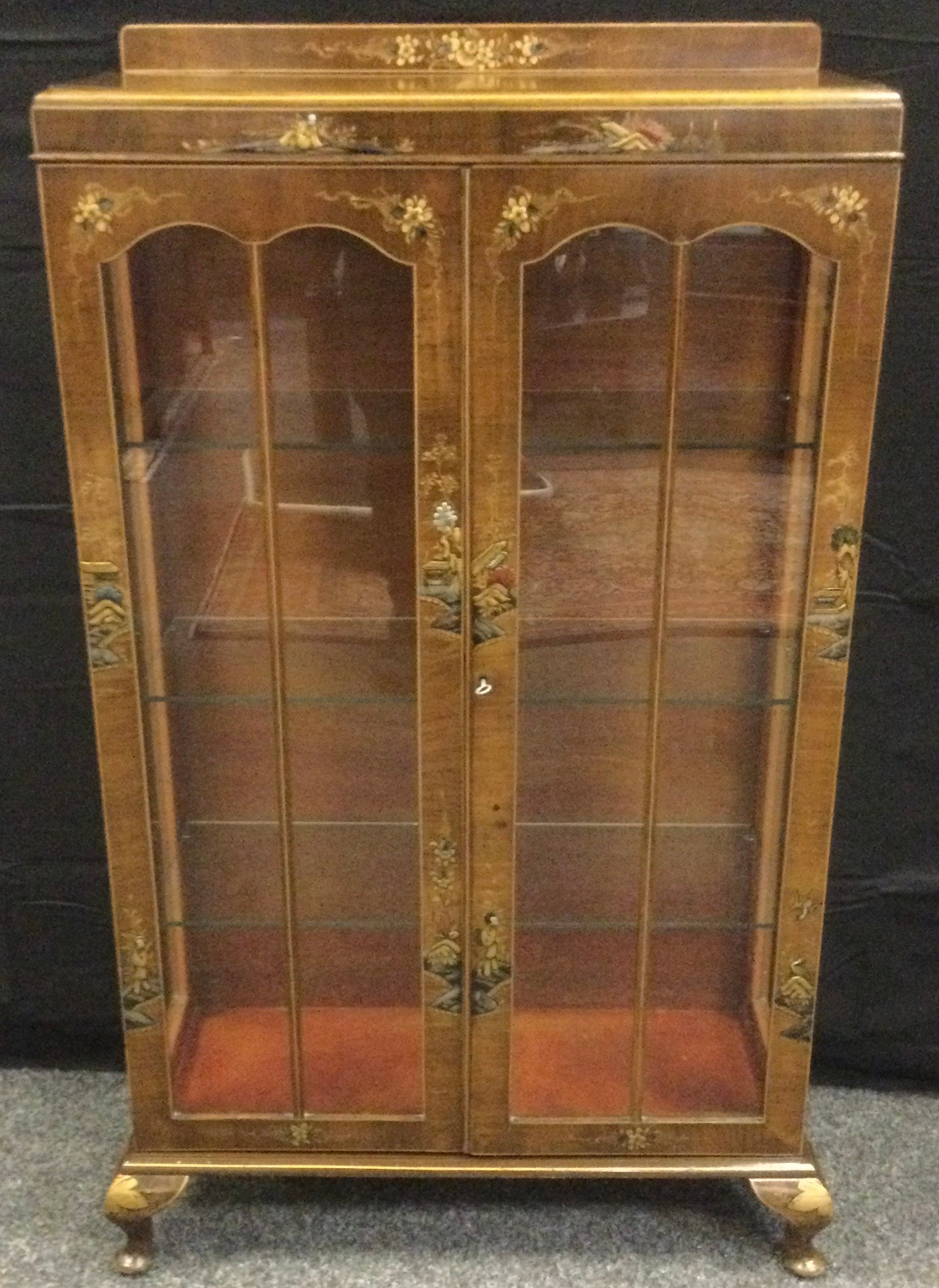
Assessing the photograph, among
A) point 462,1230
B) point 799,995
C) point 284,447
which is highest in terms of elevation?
→ point 284,447

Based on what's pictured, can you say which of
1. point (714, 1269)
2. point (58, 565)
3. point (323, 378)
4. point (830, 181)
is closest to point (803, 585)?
point (830, 181)

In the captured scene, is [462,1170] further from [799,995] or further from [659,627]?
[659,627]

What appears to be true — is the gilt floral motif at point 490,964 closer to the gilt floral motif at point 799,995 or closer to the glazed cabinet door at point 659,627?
the glazed cabinet door at point 659,627

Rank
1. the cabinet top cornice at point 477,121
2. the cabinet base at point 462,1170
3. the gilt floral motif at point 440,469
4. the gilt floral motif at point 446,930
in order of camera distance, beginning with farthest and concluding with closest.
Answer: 1. the cabinet base at point 462,1170
2. the gilt floral motif at point 446,930
3. the gilt floral motif at point 440,469
4. the cabinet top cornice at point 477,121

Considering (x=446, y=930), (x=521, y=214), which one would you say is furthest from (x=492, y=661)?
(x=521, y=214)

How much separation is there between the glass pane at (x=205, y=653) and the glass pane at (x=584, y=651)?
29 cm

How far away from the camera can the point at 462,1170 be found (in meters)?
1.64

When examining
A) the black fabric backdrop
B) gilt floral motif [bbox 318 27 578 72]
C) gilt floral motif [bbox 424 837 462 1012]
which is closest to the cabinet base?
gilt floral motif [bbox 424 837 462 1012]

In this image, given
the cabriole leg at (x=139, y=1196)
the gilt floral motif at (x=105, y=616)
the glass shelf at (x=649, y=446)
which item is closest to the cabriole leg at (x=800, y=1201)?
the cabriole leg at (x=139, y=1196)

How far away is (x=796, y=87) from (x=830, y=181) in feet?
0.35

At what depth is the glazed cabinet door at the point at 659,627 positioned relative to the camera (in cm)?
131

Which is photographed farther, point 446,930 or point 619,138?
point 446,930

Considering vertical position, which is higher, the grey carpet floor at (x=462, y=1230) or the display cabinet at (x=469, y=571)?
the display cabinet at (x=469, y=571)

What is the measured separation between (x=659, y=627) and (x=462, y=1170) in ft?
2.31
